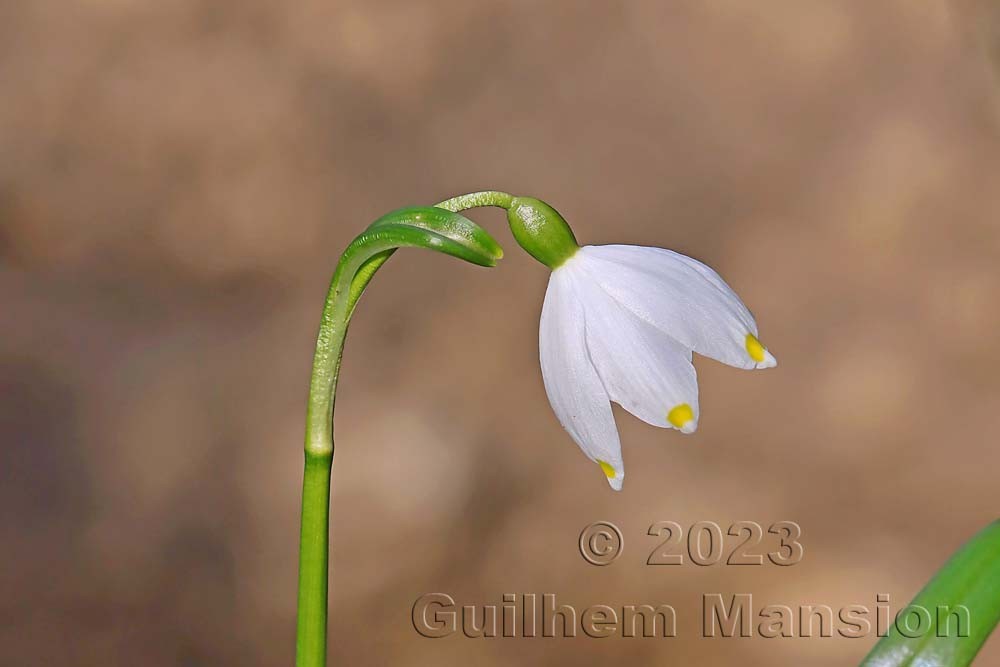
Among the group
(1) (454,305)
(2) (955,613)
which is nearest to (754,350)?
(2) (955,613)

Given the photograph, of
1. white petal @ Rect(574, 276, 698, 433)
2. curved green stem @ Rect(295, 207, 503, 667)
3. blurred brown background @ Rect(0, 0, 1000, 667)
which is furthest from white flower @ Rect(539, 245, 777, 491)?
blurred brown background @ Rect(0, 0, 1000, 667)

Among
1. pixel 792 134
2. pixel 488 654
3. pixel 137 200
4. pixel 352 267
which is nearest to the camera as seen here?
pixel 352 267

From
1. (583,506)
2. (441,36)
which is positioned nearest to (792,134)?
(441,36)

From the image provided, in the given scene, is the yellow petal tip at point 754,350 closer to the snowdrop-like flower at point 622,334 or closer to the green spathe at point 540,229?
the snowdrop-like flower at point 622,334

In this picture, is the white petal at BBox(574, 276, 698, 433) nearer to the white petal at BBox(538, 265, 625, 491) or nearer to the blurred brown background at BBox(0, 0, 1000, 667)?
the white petal at BBox(538, 265, 625, 491)

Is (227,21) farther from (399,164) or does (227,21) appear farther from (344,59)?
(399,164)
